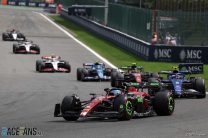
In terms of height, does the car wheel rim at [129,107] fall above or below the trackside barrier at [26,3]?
below

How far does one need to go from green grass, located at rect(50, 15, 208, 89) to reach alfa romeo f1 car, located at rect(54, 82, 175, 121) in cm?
1373

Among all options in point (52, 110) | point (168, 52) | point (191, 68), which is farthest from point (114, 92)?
point (168, 52)

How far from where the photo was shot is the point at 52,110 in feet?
62.0

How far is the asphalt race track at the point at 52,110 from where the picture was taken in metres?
13.8

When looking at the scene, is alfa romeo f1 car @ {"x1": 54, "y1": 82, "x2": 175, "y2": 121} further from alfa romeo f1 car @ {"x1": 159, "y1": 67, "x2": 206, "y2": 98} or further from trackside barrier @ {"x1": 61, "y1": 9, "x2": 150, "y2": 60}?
trackside barrier @ {"x1": 61, "y1": 9, "x2": 150, "y2": 60}

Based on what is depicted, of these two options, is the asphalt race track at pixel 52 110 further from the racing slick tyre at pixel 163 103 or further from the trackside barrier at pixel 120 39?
the trackside barrier at pixel 120 39

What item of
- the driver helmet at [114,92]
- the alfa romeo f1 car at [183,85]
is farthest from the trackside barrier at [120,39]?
the driver helmet at [114,92]

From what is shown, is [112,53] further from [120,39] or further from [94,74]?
[94,74]

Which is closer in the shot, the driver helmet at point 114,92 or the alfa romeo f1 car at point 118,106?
the alfa romeo f1 car at point 118,106

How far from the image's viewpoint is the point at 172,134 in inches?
529

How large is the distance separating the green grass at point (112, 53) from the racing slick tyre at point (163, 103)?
13.7 m

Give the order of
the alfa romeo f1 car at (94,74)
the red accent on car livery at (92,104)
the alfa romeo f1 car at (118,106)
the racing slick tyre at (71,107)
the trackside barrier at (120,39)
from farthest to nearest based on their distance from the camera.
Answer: the trackside barrier at (120,39)
the alfa romeo f1 car at (94,74)
the racing slick tyre at (71,107)
the alfa romeo f1 car at (118,106)
the red accent on car livery at (92,104)

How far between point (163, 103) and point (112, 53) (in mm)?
27836

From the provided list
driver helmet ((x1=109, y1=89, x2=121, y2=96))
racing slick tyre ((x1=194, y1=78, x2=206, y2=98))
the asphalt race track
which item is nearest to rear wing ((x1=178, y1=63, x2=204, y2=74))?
racing slick tyre ((x1=194, y1=78, x2=206, y2=98))
